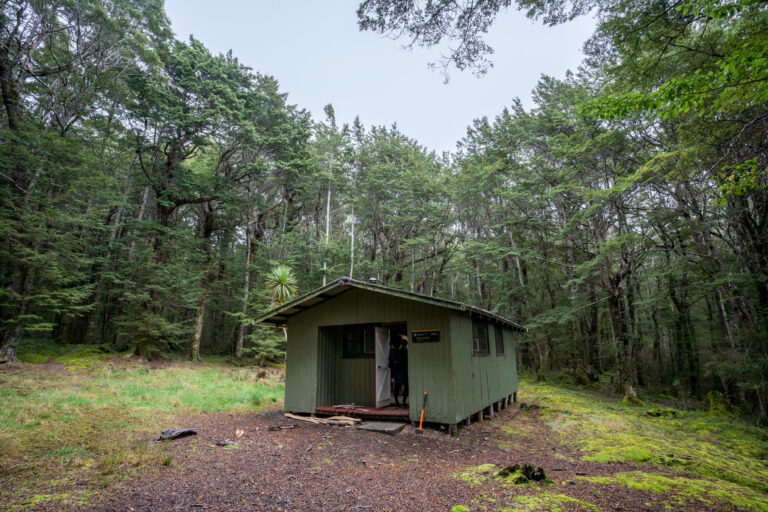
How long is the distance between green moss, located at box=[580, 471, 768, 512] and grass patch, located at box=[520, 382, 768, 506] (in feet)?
0.73

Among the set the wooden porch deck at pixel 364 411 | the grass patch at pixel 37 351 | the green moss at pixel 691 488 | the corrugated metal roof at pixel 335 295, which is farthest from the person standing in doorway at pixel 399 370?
the grass patch at pixel 37 351

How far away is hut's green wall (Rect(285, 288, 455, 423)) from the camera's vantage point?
24.2 ft

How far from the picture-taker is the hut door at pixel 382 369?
8.75 m

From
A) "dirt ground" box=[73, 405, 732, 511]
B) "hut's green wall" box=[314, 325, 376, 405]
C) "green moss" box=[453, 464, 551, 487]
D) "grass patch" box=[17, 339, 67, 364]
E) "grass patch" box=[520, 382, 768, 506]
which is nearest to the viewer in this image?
"dirt ground" box=[73, 405, 732, 511]

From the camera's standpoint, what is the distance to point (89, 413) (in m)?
7.34

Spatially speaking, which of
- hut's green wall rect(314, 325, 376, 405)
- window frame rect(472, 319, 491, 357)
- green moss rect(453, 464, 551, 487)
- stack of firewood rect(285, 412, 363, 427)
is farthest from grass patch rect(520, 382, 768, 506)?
hut's green wall rect(314, 325, 376, 405)

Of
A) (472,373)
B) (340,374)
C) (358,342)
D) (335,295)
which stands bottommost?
(340,374)

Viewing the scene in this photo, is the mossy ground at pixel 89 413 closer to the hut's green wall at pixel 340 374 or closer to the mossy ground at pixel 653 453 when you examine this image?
the hut's green wall at pixel 340 374

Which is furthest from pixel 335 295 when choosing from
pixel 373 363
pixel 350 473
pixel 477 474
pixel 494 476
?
pixel 494 476

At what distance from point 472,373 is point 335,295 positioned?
12.7 ft

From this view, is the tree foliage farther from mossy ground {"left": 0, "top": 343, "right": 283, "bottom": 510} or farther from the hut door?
the hut door

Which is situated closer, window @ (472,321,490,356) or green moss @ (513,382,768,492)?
green moss @ (513,382,768,492)

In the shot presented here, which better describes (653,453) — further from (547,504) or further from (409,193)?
(409,193)

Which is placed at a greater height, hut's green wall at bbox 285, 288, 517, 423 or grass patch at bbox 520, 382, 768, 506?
hut's green wall at bbox 285, 288, 517, 423
